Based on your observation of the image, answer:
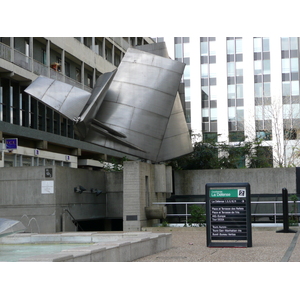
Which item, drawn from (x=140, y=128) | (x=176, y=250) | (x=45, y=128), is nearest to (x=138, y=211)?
(x=140, y=128)

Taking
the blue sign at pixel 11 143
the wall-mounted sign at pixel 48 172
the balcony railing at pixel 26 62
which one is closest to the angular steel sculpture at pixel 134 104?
the wall-mounted sign at pixel 48 172

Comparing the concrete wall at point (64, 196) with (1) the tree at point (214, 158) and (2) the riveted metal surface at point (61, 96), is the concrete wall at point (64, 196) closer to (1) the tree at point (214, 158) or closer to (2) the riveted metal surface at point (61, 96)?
(2) the riveted metal surface at point (61, 96)

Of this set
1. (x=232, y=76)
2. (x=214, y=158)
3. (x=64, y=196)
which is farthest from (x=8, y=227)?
(x=232, y=76)

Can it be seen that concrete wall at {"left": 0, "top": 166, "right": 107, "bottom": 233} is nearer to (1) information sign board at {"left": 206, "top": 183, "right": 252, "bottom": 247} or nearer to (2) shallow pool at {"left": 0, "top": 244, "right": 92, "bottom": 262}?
(2) shallow pool at {"left": 0, "top": 244, "right": 92, "bottom": 262}

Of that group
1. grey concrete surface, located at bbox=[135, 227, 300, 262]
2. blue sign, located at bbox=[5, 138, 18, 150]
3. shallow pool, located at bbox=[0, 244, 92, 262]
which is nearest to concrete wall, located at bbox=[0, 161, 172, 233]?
grey concrete surface, located at bbox=[135, 227, 300, 262]

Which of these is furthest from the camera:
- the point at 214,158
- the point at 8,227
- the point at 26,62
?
the point at 26,62

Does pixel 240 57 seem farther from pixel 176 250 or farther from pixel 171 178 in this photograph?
pixel 176 250

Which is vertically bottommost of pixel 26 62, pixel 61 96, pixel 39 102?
pixel 61 96

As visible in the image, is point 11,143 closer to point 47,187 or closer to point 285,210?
point 47,187

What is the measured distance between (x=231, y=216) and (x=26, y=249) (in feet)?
16.4

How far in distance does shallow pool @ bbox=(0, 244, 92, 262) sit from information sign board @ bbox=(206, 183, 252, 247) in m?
3.22

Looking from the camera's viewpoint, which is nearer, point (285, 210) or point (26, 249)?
point (26, 249)

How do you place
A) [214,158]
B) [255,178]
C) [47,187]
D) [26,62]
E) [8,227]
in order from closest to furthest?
[8,227] < [47,187] < [255,178] < [214,158] < [26,62]

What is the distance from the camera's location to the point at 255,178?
2536 centimetres
